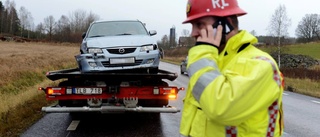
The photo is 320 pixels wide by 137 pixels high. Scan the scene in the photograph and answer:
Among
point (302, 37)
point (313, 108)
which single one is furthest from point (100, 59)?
point (302, 37)

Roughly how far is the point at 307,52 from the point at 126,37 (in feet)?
200

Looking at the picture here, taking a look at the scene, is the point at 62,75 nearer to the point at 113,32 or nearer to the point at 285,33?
the point at 113,32

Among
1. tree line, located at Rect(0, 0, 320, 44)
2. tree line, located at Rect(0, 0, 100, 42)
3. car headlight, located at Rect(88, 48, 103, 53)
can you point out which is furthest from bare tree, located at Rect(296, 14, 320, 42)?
car headlight, located at Rect(88, 48, 103, 53)

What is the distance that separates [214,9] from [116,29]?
25.0 feet

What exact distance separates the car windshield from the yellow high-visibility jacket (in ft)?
24.4

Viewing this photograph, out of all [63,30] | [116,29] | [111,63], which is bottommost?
[111,63]

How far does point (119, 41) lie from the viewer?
7.91m

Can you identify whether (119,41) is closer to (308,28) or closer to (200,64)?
(200,64)

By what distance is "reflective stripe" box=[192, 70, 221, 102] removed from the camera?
159 cm

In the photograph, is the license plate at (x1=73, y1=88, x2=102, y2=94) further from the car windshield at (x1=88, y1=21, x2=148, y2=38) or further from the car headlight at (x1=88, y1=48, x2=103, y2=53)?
the car windshield at (x1=88, y1=21, x2=148, y2=38)

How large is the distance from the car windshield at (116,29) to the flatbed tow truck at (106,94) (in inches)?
103

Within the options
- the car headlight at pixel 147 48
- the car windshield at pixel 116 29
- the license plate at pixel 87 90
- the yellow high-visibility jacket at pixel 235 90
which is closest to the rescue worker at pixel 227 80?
the yellow high-visibility jacket at pixel 235 90

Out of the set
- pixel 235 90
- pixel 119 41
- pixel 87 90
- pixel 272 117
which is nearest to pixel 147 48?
pixel 119 41

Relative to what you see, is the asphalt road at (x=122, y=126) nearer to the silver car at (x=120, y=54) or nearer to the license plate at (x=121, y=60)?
the silver car at (x=120, y=54)
